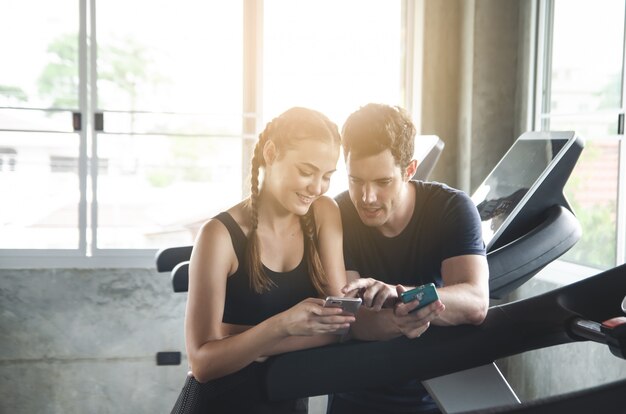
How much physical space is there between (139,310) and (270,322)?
2063mm

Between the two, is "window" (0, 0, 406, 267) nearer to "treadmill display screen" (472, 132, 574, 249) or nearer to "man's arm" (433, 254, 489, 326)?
"treadmill display screen" (472, 132, 574, 249)

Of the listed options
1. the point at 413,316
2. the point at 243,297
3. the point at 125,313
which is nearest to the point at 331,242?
the point at 243,297

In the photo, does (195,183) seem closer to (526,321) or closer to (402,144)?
(402,144)

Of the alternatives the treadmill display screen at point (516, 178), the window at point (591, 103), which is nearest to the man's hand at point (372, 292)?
the treadmill display screen at point (516, 178)

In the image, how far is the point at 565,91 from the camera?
3.00 metres

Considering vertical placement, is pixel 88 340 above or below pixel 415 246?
below

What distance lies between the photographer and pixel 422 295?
1.26 m

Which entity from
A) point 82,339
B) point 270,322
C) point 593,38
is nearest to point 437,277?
point 270,322

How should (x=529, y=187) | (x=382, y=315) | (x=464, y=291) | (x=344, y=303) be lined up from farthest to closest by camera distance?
(x=529, y=187)
(x=464, y=291)
(x=382, y=315)
(x=344, y=303)

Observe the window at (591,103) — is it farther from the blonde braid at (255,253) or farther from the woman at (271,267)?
the blonde braid at (255,253)

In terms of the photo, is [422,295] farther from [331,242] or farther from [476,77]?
[476,77]

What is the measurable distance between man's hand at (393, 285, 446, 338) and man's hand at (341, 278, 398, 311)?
0.13ft

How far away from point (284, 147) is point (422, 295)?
1.56 ft

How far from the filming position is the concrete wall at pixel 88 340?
3.16 metres
